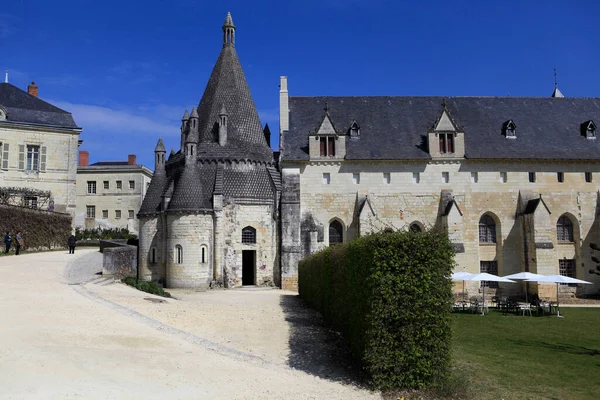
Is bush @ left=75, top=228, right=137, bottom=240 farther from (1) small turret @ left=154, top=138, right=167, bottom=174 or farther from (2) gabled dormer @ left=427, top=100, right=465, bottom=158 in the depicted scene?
(2) gabled dormer @ left=427, top=100, right=465, bottom=158

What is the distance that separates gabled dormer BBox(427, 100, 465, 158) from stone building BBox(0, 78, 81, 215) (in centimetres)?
2953

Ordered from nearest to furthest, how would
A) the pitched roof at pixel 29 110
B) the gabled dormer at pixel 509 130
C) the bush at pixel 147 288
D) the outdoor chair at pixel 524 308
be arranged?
the bush at pixel 147 288, the outdoor chair at pixel 524 308, the gabled dormer at pixel 509 130, the pitched roof at pixel 29 110

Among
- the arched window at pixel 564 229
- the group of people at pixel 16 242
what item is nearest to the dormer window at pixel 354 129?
the arched window at pixel 564 229

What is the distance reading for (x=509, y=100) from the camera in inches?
1610

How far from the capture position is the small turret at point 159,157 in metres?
37.2

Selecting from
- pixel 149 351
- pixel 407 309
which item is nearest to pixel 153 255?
pixel 149 351

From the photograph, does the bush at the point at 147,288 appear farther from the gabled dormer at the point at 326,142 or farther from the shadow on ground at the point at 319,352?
the gabled dormer at the point at 326,142

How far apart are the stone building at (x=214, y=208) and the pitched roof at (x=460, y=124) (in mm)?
2881

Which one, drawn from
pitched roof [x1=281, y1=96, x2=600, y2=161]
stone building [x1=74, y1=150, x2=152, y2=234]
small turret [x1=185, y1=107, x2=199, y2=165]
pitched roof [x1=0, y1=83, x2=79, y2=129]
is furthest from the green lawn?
stone building [x1=74, y1=150, x2=152, y2=234]

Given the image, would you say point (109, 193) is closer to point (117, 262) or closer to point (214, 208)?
point (214, 208)

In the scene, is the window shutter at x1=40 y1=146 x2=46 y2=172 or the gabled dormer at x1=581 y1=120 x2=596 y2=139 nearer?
the gabled dormer at x1=581 y1=120 x2=596 y2=139

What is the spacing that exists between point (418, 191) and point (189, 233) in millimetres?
15509

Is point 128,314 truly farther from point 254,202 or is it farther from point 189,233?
point 254,202

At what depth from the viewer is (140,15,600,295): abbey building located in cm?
3325
